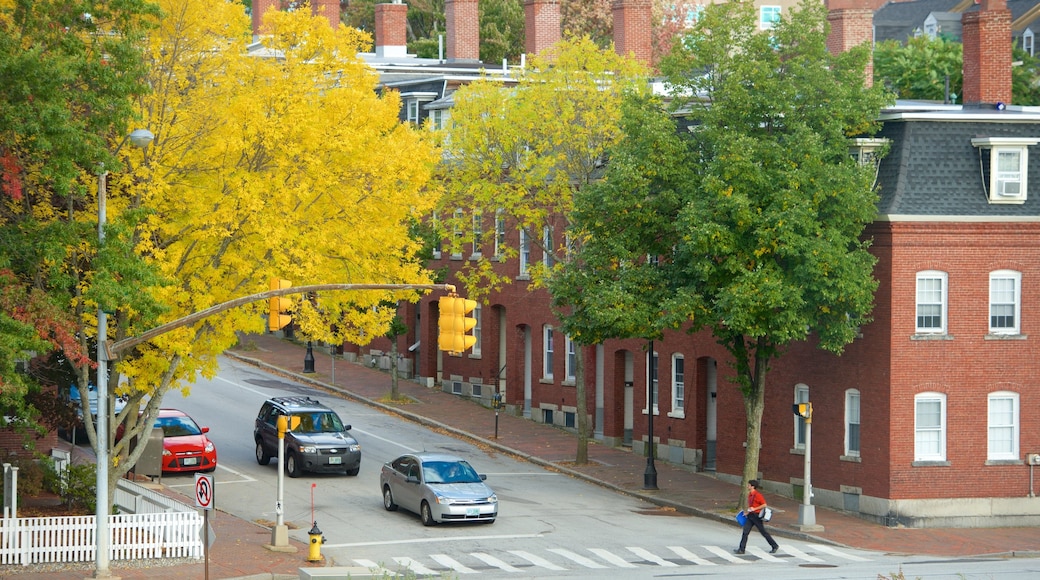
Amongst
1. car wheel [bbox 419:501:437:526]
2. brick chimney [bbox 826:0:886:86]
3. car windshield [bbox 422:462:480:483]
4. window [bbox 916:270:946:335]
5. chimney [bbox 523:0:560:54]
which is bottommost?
car wheel [bbox 419:501:437:526]

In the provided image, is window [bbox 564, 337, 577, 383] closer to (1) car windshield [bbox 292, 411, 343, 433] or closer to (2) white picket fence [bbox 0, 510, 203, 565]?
(1) car windshield [bbox 292, 411, 343, 433]

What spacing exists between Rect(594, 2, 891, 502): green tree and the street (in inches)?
177

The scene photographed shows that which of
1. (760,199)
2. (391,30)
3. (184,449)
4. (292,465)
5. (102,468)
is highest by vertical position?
(391,30)

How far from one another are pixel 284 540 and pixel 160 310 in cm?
686

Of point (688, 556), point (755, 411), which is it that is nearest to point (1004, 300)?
point (755, 411)

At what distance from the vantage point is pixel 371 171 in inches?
1291

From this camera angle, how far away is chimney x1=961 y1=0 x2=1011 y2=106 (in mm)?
40438

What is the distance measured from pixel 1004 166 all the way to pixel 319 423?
2049 centimetres

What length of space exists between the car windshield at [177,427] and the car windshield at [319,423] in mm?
3144

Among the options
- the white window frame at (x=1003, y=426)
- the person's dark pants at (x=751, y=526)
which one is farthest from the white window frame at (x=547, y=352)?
the person's dark pants at (x=751, y=526)

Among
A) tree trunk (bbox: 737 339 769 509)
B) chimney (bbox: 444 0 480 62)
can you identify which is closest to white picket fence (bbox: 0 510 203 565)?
tree trunk (bbox: 737 339 769 509)

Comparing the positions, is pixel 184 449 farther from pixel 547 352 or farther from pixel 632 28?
pixel 632 28

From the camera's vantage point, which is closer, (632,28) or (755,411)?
(755,411)

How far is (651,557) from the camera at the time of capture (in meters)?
31.8
